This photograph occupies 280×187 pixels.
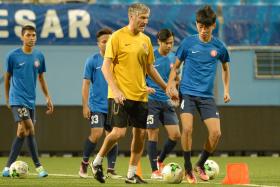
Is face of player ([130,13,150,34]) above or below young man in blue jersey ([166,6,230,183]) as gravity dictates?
above

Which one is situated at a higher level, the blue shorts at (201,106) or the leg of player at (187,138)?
the blue shorts at (201,106)

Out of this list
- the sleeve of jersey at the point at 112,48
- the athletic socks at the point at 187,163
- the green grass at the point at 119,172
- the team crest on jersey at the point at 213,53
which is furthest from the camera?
the team crest on jersey at the point at 213,53

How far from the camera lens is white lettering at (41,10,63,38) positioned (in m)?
21.4

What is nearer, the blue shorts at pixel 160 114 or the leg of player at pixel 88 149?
the leg of player at pixel 88 149

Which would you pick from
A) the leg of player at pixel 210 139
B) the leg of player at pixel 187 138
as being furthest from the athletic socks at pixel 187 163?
the leg of player at pixel 210 139

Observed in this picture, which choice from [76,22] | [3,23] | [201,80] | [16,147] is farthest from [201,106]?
[3,23]

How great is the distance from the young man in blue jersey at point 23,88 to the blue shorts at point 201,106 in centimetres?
233

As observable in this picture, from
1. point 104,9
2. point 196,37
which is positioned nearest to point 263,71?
point 104,9

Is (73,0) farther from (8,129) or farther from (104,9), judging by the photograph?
(8,129)

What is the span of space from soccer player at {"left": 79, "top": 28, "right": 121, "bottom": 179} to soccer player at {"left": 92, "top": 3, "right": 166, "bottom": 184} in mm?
1904

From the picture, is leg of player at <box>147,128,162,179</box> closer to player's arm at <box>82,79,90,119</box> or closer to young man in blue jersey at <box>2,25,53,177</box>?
player's arm at <box>82,79,90,119</box>

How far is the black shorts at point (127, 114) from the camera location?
10.5 metres

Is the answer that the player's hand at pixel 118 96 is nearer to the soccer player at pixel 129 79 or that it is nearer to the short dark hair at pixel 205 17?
the soccer player at pixel 129 79

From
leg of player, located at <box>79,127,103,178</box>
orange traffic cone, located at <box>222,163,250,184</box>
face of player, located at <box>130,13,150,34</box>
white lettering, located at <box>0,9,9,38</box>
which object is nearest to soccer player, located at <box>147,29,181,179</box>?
leg of player, located at <box>79,127,103,178</box>
